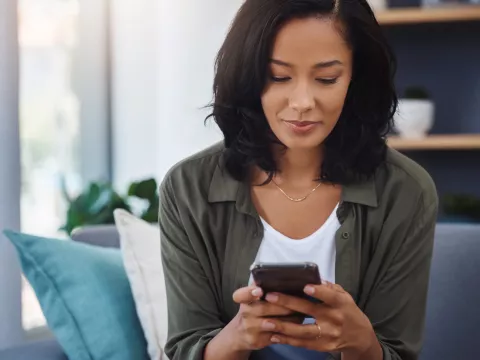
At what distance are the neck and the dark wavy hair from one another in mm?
15

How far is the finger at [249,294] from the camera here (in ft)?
3.45

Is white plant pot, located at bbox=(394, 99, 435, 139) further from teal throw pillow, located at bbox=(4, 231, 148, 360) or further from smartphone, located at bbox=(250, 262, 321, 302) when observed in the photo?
smartphone, located at bbox=(250, 262, 321, 302)

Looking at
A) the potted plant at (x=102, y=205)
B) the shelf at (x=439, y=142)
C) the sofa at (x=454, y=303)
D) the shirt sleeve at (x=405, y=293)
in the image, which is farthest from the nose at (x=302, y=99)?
the shelf at (x=439, y=142)

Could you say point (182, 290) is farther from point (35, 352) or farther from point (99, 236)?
point (99, 236)

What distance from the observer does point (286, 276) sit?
1010 mm

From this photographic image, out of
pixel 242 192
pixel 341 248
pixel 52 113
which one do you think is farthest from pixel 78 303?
pixel 52 113

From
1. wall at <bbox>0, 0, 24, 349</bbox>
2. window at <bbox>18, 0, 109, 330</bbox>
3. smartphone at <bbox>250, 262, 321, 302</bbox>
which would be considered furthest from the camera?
window at <bbox>18, 0, 109, 330</bbox>

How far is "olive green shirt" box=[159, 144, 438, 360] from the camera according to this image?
4.25 feet

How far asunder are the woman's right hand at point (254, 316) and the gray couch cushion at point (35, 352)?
0.50 m

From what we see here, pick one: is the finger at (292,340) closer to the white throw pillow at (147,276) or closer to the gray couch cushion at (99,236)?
the white throw pillow at (147,276)

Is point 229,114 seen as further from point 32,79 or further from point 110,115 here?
point 110,115

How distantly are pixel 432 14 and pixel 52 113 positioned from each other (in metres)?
1.15

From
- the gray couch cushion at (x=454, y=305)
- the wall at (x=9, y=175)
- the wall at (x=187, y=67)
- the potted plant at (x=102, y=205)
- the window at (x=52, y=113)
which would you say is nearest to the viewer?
the gray couch cushion at (x=454, y=305)

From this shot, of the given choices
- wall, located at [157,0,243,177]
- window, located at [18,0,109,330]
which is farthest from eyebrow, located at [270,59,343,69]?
wall, located at [157,0,243,177]
